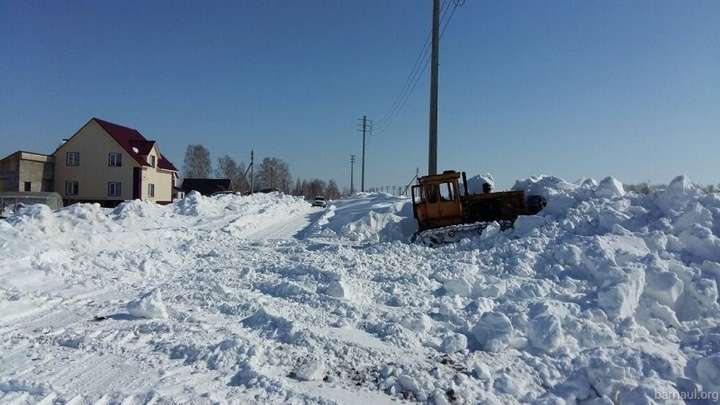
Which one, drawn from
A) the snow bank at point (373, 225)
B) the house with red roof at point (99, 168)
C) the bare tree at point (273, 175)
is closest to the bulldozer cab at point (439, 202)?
the snow bank at point (373, 225)

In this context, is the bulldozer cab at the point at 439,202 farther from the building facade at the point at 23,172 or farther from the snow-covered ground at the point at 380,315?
the building facade at the point at 23,172

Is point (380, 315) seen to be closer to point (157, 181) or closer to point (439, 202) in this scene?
point (439, 202)

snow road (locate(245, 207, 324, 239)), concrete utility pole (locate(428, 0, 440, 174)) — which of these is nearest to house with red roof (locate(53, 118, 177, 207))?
snow road (locate(245, 207, 324, 239))

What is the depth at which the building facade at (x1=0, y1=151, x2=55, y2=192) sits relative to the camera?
33938mm

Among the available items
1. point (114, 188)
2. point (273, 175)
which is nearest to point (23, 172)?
point (114, 188)

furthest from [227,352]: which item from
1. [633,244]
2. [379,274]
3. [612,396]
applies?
[633,244]

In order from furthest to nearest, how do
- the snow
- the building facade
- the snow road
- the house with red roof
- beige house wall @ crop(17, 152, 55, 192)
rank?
the house with red roof → beige house wall @ crop(17, 152, 55, 192) → the building facade → the snow road → the snow

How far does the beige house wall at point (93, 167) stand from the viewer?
119 ft

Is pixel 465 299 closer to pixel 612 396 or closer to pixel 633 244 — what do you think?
pixel 612 396

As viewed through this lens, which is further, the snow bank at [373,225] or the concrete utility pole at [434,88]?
the concrete utility pole at [434,88]

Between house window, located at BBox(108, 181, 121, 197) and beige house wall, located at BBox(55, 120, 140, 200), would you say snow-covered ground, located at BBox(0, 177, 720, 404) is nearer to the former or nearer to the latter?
beige house wall, located at BBox(55, 120, 140, 200)

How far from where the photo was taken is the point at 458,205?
47.0 ft

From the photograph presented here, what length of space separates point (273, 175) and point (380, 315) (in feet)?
299

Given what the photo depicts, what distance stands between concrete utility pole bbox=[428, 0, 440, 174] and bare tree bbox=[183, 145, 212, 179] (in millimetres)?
74363
